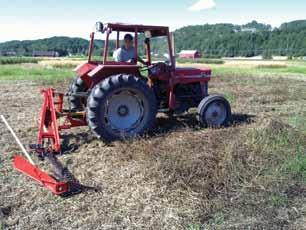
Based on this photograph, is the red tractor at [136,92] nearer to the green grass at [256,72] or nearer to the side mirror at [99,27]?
the side mirror at [99,27]

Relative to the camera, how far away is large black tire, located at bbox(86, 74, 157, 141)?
658 centimetres

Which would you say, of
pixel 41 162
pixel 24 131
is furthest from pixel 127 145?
pixel 24 131

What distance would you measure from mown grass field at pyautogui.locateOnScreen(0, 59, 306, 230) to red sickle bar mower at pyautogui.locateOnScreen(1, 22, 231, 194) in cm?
32

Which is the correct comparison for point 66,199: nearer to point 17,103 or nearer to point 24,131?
point 24,131

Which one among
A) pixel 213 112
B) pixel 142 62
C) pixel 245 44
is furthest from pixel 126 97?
pixel 245 44

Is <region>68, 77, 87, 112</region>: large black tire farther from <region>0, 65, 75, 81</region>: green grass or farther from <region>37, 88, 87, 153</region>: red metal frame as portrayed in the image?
<region>0, 65, 75, 81</region>: green grass

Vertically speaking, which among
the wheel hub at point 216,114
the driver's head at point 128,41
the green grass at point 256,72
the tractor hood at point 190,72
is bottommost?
the green grass at point 256,72

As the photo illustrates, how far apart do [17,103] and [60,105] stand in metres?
4.62

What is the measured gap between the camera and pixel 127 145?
20.9 feet

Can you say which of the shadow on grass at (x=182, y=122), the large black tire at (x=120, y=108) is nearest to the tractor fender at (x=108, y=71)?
the large black tire at (x=120, y=108)

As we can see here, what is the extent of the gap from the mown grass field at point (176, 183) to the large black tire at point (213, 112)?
0.38 m

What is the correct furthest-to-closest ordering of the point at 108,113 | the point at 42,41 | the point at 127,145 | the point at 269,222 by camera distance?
1. the point at 42,41
2. the point at 108,113
3. the point at 127,145
4. the point at 269,222

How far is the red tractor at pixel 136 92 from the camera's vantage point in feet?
21.9

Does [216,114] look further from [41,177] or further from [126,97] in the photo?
[41,177]
